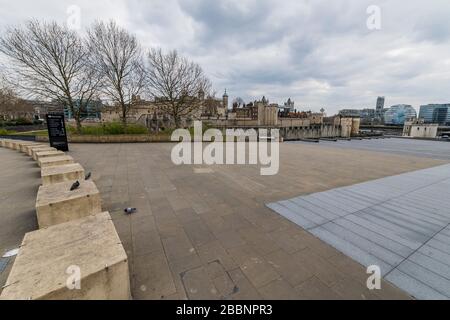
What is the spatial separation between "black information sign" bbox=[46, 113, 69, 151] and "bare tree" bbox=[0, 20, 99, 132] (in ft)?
19.1

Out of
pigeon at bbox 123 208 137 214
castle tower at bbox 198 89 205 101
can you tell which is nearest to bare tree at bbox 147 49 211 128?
castle tower at bbox 198 89 205 101

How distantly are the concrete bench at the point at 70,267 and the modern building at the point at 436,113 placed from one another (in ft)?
428

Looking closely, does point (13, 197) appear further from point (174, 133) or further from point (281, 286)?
point (174, 133)

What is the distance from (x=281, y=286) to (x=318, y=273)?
1.66 feet

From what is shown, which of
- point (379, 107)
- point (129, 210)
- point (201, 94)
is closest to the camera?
point (129, 210)

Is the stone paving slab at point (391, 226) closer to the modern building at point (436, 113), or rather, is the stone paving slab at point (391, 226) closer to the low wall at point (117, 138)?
the low wall at point (117, 138)

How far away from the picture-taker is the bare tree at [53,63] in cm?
1273

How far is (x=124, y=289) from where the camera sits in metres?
1.65

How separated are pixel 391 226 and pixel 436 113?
5636 inches

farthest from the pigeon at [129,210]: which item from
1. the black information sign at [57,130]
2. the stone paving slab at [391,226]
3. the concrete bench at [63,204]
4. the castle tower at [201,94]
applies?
the castle tower at [201,94]

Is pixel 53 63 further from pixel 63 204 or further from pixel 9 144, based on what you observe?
pixel 63 204

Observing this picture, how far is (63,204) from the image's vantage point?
9.05 feet

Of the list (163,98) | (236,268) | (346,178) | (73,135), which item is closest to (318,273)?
(236,268)

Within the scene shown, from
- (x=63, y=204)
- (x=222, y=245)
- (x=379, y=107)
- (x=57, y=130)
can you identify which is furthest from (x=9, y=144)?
(x=379, y=107)
